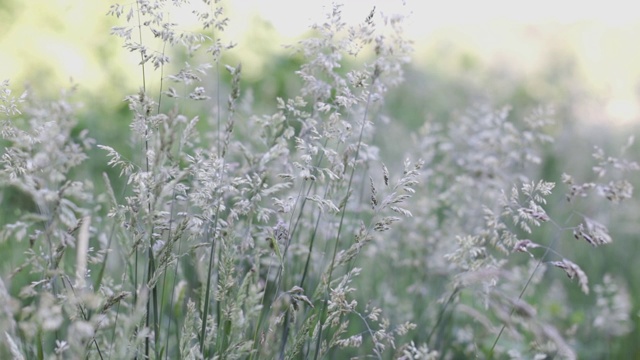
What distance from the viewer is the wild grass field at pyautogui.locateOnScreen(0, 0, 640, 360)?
1.62 meters

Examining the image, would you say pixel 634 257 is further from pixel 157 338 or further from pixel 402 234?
pixel 157 338

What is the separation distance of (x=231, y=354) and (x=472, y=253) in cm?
67

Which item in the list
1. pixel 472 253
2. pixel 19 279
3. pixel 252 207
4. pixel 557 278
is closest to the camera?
pixel 252 207

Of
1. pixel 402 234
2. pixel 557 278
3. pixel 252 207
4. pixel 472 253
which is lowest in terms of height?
pixel 557 278

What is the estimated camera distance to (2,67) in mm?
4406

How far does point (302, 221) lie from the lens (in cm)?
246

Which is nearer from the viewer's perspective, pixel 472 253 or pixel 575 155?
pixel 472 253

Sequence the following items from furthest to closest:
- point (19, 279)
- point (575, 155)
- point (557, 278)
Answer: point (575, 155) < point (557, 278) < point (19, 279)

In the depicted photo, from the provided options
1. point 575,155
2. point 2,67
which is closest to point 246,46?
point 2,67

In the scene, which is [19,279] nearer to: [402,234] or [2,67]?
[402,234]

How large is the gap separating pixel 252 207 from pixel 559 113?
188 inches

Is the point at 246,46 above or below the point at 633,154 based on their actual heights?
above

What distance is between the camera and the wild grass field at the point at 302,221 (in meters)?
1.62

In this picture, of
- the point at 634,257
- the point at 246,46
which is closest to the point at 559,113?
the point at 634,257
